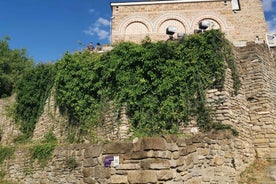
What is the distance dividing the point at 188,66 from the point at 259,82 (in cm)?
283

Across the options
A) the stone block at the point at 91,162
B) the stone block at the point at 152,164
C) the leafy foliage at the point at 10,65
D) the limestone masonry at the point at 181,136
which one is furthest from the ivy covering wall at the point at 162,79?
the leafy foliage at the point at 10,65

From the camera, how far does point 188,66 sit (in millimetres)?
8828

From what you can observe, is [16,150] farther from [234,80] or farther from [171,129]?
[234,80]

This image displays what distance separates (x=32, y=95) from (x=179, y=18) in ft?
35.2

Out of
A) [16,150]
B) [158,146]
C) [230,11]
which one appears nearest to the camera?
[158,146]

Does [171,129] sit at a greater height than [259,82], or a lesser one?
lesser

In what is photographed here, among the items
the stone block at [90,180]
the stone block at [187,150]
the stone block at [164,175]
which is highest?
the stone block at [187,150]

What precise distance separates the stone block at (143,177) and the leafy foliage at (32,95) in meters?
10.4

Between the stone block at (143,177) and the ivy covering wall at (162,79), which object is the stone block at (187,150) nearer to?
the stone block at (143,177)

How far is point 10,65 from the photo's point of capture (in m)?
22.2

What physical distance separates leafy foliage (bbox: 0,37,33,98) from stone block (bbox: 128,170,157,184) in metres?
17.1

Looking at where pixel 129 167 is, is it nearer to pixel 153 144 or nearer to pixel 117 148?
pixel 117 148

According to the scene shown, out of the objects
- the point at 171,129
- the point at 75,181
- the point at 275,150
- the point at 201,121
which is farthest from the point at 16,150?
the point at 275,150

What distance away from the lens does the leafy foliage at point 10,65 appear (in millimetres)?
20609
